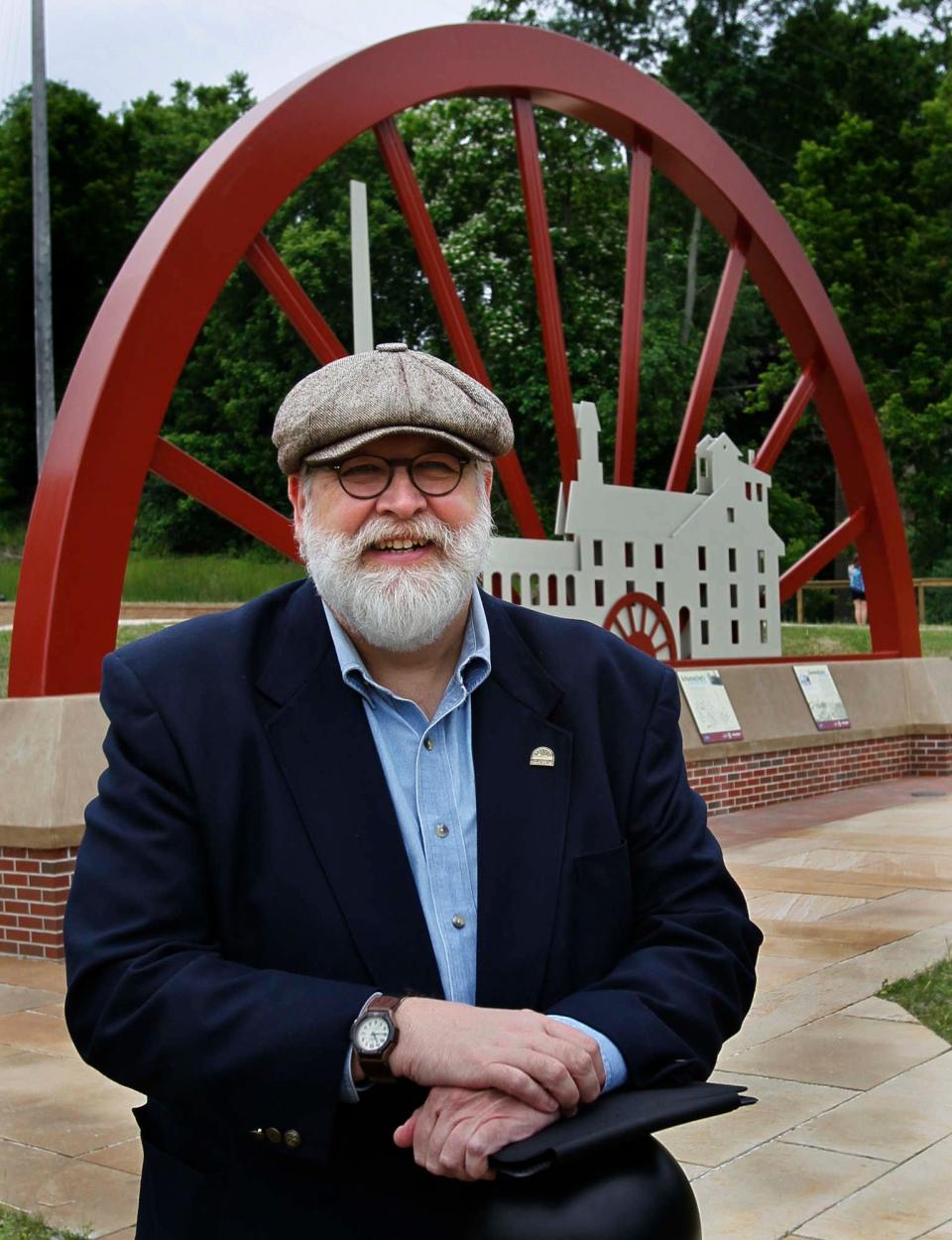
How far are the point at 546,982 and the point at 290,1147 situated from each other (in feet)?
1.25

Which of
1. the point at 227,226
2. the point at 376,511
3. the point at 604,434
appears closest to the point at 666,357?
the point at 604,434

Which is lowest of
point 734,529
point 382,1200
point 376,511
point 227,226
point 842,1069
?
point 842,1069

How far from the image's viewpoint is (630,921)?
2146 mm

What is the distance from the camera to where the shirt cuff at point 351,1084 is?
188cm

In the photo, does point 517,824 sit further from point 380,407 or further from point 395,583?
point 380,407

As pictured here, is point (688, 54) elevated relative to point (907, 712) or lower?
elevated

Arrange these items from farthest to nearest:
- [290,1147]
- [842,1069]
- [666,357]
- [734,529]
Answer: [666,357]
[734,529]
[842,1069]
[290,1147]

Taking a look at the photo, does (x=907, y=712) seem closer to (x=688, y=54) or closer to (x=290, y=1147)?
(x=290, y=1147)

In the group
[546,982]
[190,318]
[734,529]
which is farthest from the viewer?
[734,529]

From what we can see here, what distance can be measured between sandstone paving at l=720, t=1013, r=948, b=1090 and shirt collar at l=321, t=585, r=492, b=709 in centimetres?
278

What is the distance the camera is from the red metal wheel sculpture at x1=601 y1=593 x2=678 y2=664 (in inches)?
404

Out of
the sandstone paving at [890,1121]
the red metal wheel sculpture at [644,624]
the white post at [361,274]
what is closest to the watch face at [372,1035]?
the sandstone paving at [890,1121]

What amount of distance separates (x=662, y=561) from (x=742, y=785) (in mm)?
1585

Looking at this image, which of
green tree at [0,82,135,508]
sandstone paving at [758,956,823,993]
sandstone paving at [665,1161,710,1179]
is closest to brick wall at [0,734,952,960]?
sandstone paving at [758,956,823,993]
